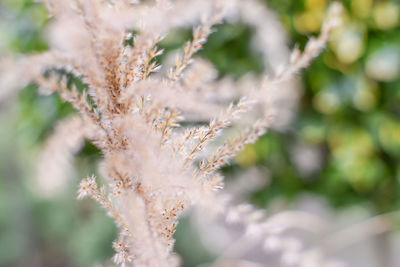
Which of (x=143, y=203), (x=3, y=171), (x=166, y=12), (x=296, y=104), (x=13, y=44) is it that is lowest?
(x=143, y=203)

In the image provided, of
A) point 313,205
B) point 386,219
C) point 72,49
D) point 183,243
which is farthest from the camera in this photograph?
point 313,205

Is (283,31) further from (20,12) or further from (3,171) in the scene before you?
(3,171)

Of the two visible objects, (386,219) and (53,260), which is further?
(53,260)

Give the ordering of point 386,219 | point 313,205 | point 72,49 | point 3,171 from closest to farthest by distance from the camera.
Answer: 1. point 72,49
2. point 386,219
3. point 313,205
4. point 3,171

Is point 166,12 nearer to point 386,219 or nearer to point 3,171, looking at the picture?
point 386,219

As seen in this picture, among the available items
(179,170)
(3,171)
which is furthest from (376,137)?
(3,171)

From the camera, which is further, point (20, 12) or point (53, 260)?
point (53, 260)

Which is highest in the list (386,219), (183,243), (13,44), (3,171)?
(3,171)

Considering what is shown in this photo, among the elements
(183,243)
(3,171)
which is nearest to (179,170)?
(183,243)

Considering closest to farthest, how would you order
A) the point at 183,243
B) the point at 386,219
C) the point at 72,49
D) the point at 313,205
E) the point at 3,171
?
the point at 72,49, the point at 386,219, the point at 183,243, the point at 313,205, the point at 3,171

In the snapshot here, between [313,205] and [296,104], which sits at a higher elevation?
[313,205]
